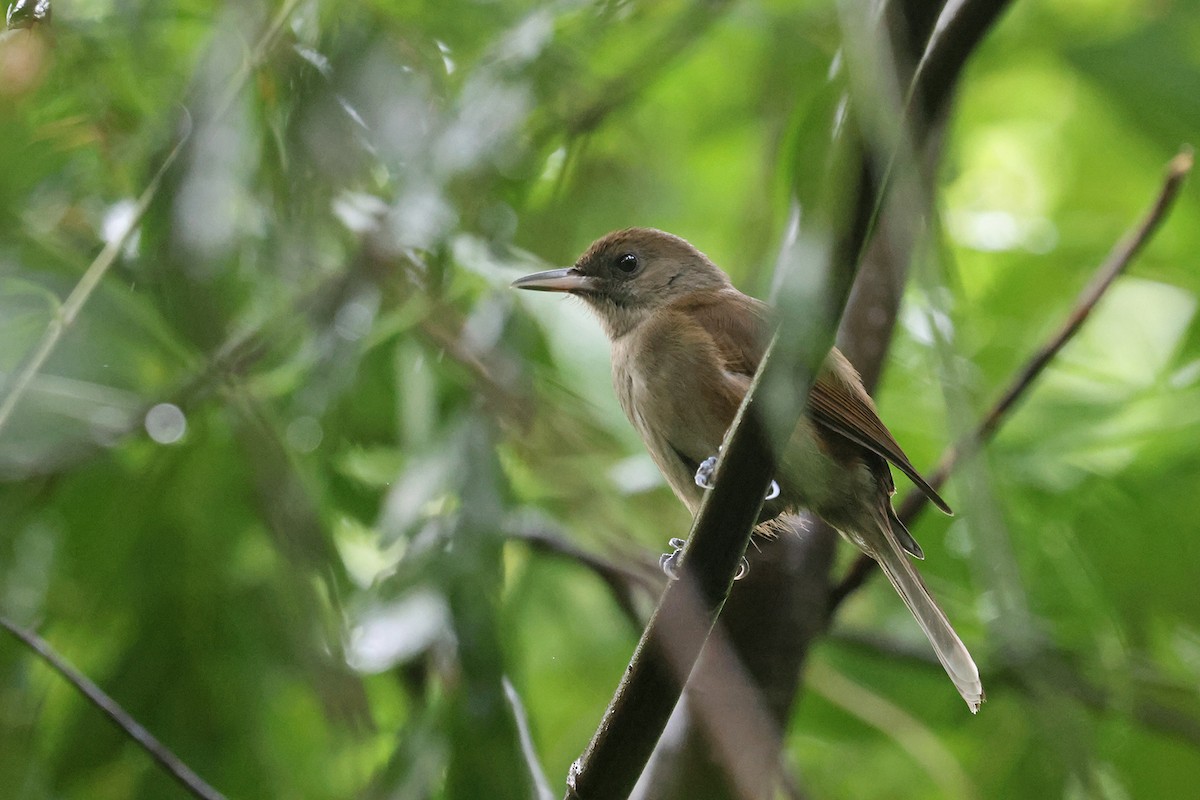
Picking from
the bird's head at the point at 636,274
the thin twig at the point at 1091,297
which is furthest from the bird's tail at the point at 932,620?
the bird's head at the point at 636,274

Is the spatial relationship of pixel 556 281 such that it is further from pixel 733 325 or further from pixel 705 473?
pixel 705 473

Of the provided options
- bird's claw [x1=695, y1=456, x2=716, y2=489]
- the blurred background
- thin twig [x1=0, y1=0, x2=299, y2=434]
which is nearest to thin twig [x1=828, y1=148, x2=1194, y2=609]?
the blurred background

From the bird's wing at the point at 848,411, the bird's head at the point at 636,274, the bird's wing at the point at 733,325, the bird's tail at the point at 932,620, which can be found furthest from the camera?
the bird's head at the point at 636,274

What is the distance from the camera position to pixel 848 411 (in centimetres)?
307

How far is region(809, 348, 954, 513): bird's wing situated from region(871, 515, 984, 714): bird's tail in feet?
0.70

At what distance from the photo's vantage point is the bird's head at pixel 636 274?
3908 mm

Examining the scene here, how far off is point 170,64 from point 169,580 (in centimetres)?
111

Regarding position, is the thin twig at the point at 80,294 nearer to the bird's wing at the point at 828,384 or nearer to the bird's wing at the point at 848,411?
the bird's wing at the point at 828,384

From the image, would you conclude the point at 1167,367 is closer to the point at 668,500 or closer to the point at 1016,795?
the point at 1016,795

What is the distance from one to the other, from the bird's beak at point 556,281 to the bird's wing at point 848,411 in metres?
0.76

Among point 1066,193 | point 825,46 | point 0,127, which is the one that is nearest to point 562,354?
point 825,46

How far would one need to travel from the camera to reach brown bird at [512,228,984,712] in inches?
121

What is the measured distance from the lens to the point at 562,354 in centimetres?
340

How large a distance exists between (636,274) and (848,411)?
3.86ft
